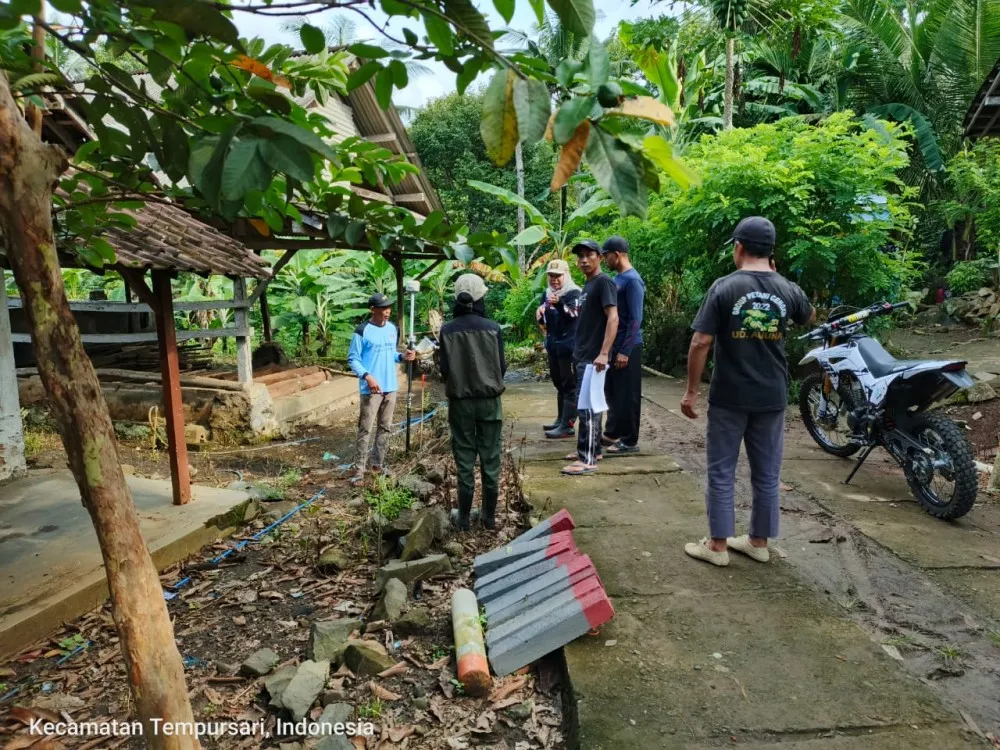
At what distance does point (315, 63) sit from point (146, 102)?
712mm

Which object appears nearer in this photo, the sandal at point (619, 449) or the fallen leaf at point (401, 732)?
the fallen leaf at point (401, 732)

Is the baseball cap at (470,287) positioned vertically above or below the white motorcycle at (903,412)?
above

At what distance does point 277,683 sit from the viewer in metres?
2.96

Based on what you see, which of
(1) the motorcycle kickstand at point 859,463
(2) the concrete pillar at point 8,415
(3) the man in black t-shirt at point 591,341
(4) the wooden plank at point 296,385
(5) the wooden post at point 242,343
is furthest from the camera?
(4) the wooden plank at point 296,385

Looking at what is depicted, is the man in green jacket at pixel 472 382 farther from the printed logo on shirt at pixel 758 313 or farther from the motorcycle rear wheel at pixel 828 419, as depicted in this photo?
the motorcycle rear wheel at pixel 828 419

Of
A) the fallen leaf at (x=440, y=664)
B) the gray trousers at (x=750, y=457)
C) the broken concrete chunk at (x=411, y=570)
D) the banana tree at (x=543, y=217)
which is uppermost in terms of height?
the banana tree at (x=543, y=217)

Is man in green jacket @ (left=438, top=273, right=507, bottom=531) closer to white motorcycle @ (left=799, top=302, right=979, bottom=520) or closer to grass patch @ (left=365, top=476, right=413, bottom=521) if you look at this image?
grass patch @ (left=365, top=476, right=413, bottom=521)

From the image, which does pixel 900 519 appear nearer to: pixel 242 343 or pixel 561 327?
pixel 561 327

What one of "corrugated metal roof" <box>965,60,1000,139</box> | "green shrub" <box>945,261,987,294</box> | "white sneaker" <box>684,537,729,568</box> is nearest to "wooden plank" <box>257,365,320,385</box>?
"white sneaker" <box>684,537,729,568</box>

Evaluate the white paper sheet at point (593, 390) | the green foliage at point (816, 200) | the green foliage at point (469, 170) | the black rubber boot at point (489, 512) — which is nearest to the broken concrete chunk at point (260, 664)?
the black rubber boot at point (489, 512)

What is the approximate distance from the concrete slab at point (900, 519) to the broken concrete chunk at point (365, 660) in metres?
2.91

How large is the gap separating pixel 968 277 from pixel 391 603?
1489 cm

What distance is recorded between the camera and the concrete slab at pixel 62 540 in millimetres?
3797

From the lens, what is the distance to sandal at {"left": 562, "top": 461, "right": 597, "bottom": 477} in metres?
5.19
